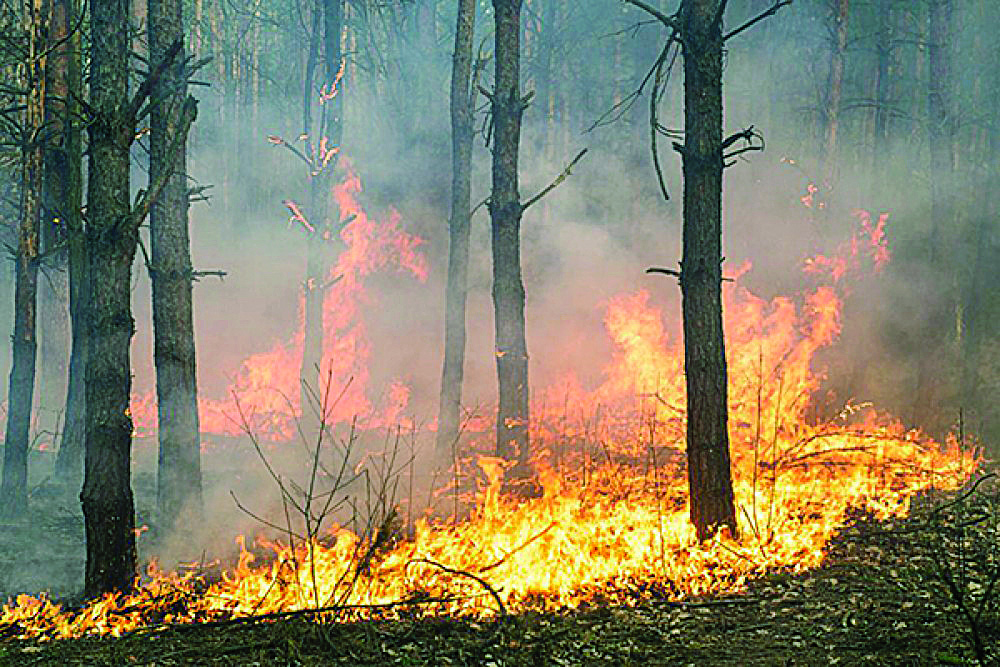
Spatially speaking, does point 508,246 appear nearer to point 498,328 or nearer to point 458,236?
point 498,328

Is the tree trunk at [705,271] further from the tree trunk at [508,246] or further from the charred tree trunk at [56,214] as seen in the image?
A: the charred tree trunk at [56,214]

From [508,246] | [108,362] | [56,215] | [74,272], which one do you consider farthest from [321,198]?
[108,362]

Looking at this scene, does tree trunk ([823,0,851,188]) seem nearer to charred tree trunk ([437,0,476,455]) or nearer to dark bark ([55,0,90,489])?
charred tree trunk ([437,0,476,455])

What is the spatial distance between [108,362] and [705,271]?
5055mm

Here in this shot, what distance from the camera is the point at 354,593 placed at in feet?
21.3

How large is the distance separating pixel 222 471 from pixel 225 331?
9.26m

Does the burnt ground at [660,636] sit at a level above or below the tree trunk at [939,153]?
below

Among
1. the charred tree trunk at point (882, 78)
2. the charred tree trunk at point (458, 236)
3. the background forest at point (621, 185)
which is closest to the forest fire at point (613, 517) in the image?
the charred tree trunk at point (458, 236)

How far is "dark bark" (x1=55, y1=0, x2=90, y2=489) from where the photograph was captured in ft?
35.1

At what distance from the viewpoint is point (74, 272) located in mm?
11320

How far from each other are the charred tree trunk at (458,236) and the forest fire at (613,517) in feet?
4.23

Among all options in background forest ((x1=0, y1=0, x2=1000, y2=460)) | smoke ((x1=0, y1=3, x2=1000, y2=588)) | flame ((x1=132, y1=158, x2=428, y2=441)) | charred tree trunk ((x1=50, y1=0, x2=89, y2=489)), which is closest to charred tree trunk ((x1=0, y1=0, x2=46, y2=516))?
charred tree trunk ((x1=50, y1=0, x2=89, y2=489))

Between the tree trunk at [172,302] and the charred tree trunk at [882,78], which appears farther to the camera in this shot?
the charred tree trunk at [882,78]

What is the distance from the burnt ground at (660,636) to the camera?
5219 mm
